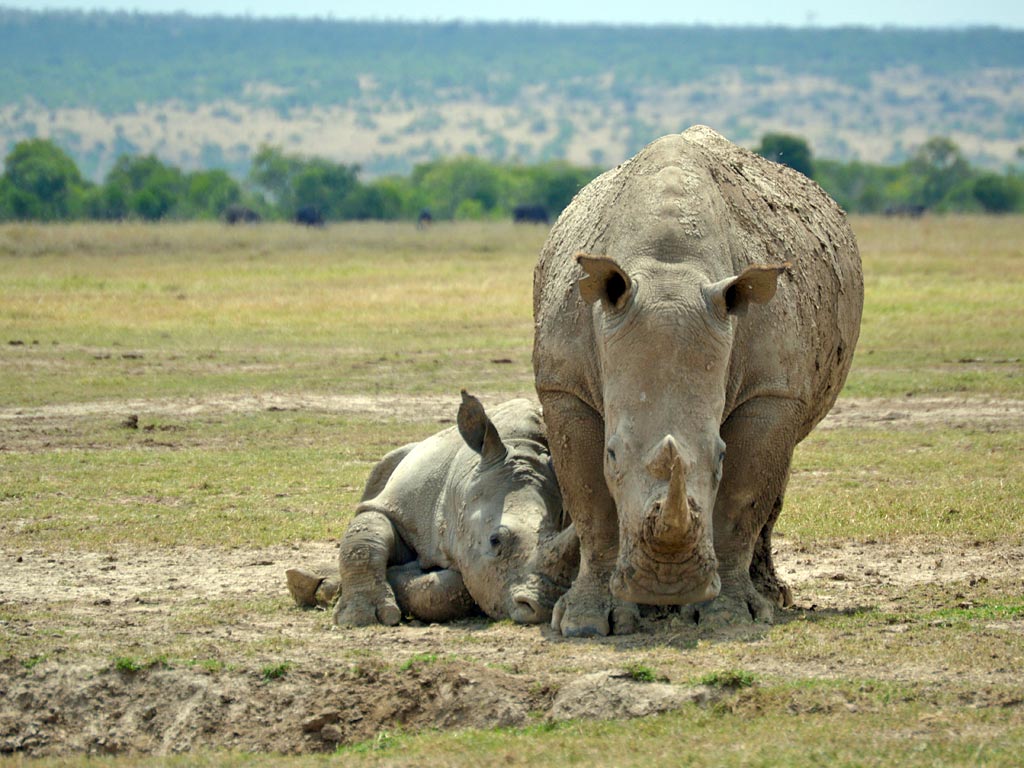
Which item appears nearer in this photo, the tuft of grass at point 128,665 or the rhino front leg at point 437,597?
the tuft of grass at point 128,665

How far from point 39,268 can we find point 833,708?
87.1 feet

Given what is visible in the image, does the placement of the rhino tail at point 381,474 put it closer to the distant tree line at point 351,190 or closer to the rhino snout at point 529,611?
the rhino snout at point 529,611

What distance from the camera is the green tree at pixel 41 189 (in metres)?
65.6

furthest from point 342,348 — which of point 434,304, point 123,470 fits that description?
point 123,470

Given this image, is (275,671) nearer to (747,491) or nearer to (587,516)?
(587,516)

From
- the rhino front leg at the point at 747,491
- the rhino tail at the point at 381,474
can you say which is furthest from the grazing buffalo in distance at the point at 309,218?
the rhino front leg at the point at 747,491

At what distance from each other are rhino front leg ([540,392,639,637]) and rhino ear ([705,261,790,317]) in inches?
33.8

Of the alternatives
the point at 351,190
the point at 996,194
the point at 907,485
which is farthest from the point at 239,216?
the point at 907,485

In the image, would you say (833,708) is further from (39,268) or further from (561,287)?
(39,268)

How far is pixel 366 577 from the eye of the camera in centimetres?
883

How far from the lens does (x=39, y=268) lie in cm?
3072

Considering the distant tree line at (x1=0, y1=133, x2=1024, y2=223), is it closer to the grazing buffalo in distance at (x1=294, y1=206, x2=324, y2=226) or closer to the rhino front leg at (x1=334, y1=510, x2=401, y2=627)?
the grazing buffalo in distance at (x1=294, y1=206, x2=324, y2=226)

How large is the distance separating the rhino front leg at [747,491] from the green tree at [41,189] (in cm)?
5858

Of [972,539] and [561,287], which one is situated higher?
[561,287]
